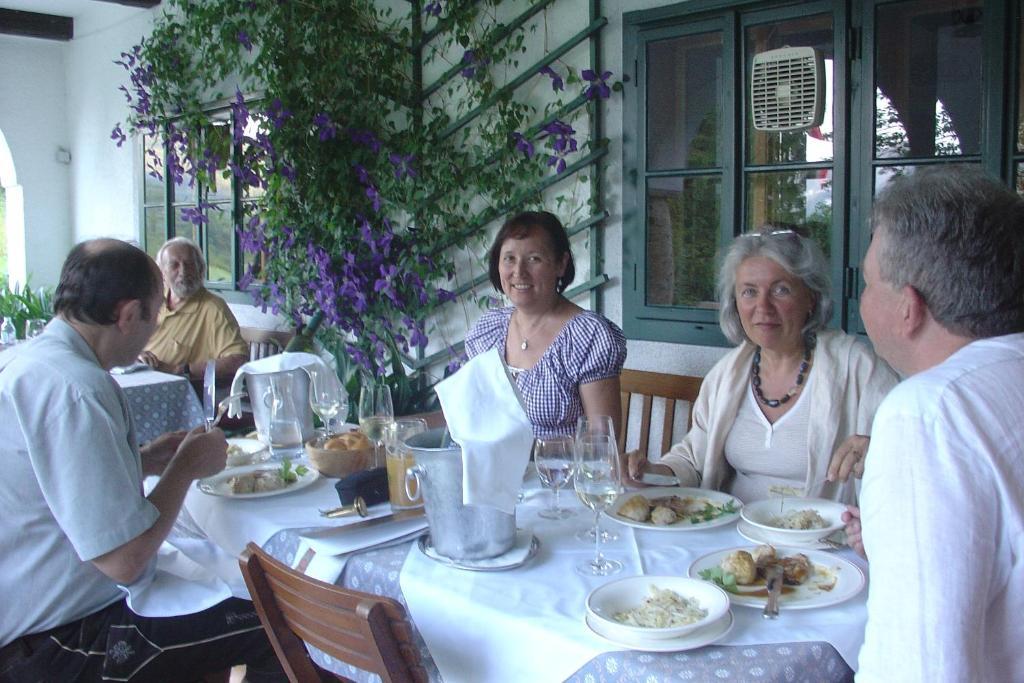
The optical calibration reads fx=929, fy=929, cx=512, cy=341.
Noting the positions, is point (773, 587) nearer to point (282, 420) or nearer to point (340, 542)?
point (340, 542)

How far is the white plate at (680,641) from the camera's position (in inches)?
44.4

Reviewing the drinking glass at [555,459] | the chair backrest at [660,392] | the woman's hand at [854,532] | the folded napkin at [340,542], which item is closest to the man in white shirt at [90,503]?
the folded napkin at [340,542]

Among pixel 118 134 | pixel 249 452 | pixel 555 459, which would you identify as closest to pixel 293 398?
pixel 249 452

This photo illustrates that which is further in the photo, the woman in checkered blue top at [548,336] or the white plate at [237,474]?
the woman in checkered blue top at [548,336]

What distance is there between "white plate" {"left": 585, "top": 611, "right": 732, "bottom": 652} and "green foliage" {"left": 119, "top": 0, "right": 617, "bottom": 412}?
8.43ft

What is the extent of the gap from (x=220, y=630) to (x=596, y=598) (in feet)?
3.05

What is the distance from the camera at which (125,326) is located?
5.80ft

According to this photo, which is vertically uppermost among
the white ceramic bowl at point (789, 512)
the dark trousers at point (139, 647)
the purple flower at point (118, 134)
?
the purple flower at point (118, 134)

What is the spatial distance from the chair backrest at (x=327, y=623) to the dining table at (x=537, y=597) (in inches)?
3.3

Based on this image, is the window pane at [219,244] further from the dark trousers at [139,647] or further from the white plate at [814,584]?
the white plate at [814,584]

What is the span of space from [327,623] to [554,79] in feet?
8.72

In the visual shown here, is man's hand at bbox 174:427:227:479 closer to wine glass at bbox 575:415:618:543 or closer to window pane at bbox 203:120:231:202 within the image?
wine glass at bbox 575:415:618:543

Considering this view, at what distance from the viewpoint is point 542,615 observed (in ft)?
4.09

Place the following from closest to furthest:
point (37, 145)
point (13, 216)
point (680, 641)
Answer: point (680, 641) < point (37, 145) < point (13, 216)
